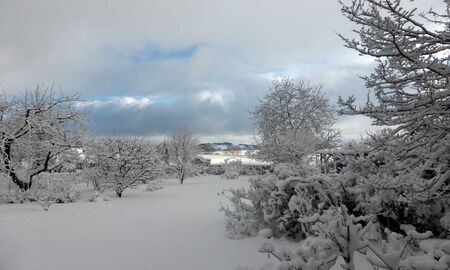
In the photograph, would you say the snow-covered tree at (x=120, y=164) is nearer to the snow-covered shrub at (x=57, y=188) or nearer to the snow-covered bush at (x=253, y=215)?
the snow-covered shrub at (x=57, y=188)

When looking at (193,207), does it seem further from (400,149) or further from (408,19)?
(408,19)

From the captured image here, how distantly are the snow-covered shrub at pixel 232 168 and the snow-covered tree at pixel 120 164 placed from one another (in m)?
13.6

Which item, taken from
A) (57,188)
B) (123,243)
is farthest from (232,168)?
(123,243)

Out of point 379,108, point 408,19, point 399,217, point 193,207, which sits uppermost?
point 408,19

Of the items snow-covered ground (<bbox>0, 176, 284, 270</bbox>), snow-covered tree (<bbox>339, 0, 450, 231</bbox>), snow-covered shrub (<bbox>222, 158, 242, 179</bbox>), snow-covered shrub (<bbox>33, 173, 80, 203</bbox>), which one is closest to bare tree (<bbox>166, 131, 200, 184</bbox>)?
snow-covered shrub (<bbox>222, 158, 242, 179</bbox>)

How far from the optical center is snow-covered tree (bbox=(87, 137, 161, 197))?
16672 mm

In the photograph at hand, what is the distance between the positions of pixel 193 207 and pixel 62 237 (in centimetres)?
492

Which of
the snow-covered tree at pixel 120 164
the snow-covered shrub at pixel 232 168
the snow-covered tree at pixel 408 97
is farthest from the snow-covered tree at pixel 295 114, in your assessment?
the snow-covered tree at pixel 408 97

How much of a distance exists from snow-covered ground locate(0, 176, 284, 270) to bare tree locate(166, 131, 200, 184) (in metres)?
18.7

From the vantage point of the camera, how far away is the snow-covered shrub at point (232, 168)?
3102cm

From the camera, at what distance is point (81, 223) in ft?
29.4

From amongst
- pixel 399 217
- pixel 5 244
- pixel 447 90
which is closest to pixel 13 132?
pixel 5 244

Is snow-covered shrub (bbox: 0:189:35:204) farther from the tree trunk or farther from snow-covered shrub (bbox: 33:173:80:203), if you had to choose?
the tree trunk

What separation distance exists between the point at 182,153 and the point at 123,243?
1050 inches
